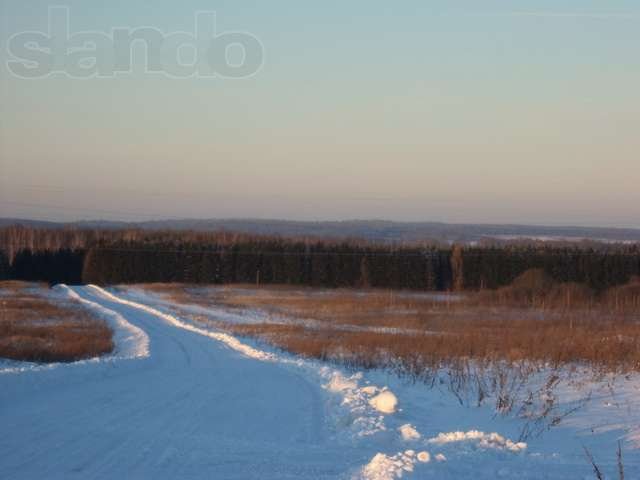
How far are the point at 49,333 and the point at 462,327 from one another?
14.4 m

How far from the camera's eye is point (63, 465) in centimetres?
737

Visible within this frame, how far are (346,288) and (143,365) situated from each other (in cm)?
5408

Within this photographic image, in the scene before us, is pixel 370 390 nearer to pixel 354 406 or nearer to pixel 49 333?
pixel 354 406

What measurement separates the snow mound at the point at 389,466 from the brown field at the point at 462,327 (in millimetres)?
8642

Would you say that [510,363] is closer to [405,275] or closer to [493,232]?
[405,275]

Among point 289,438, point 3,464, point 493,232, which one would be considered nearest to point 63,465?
point 3,464

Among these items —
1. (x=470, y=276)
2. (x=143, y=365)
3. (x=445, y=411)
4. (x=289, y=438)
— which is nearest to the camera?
(x=289, y=438)

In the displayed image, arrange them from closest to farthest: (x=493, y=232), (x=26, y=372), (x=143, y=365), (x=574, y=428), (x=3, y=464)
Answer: (x=3, y=464) < (x=574, y=428) < (x=26, y=372) < (x=143, y=365) < (x=493, y=232)

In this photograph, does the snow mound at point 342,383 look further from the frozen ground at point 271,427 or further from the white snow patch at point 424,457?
the white snow patch at point 424,457

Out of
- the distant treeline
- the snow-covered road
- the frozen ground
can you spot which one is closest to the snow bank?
the frozen ground

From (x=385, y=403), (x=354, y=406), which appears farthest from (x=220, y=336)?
(x=385, y=403)

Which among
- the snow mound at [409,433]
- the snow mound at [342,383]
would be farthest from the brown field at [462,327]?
the snow mound at [409,433]

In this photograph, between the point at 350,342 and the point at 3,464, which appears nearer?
the point at 3,464

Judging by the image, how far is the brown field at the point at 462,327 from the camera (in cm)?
1817
